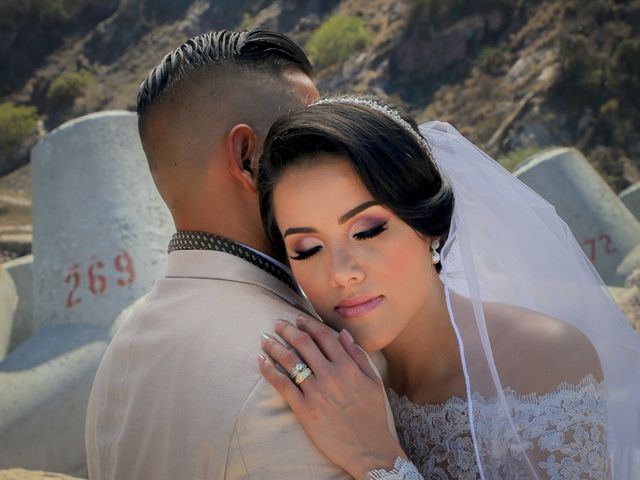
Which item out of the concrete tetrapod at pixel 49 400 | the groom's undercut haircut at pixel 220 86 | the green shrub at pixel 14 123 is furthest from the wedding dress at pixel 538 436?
the green shrub at pixel 14 123

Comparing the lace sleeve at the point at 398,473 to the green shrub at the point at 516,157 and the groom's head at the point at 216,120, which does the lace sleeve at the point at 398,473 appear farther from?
the green shrub at the point at 516,157

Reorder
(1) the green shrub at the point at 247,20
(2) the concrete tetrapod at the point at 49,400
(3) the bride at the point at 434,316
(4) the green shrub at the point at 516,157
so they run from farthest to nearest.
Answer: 1. (1) the green shrub at the point at 247,20
2. (4) the green shrub at the point at 516,157
3. (2) the concrete tetrapod at the point at 49,400
4. (3) the bride at the point at 434,316

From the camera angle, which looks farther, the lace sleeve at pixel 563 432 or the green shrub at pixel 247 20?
the green shrub at pixel 247 20

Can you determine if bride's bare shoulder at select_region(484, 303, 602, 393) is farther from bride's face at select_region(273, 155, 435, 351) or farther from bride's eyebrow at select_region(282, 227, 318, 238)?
bride's eyebrow at select_region(282, 227, 318, 238)

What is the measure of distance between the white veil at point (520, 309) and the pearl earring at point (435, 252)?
0.02m

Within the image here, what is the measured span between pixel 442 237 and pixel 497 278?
0.34 metres

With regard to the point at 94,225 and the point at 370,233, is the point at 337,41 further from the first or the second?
the point at 370,233

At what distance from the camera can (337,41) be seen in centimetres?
2470

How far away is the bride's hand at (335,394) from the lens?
1.72 metres

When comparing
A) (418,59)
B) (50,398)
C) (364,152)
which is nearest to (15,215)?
(418,59)

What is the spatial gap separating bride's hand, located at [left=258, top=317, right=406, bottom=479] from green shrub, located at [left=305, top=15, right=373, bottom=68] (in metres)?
23.1

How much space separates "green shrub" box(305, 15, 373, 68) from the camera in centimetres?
2453

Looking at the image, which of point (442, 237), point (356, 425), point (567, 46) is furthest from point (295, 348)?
point (567, 46)

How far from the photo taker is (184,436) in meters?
1.74
